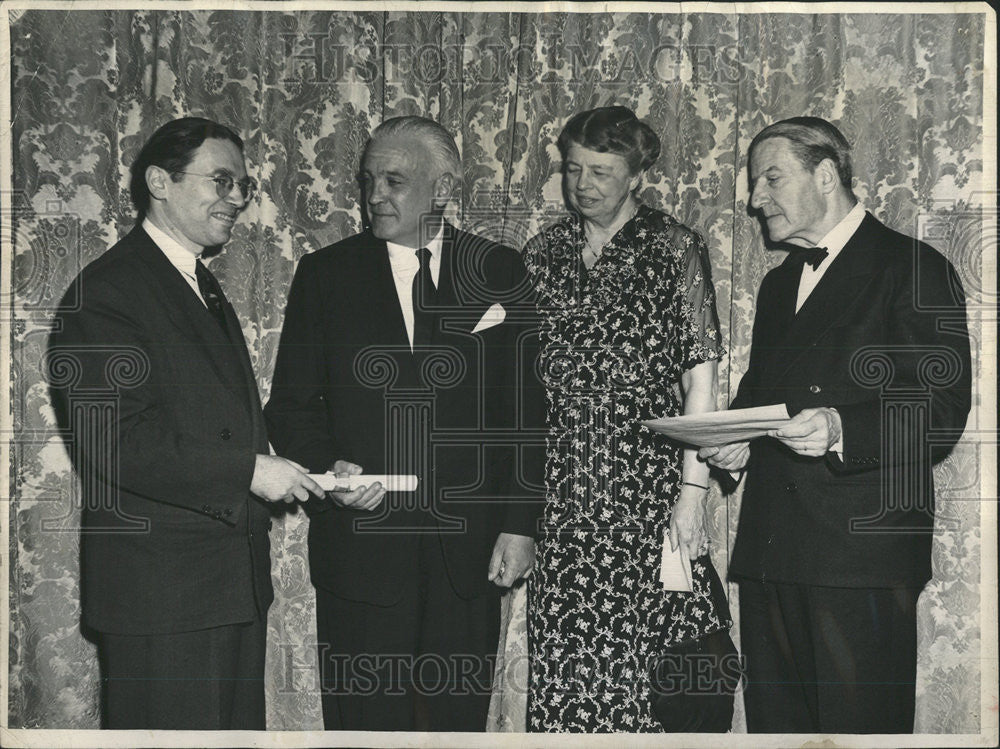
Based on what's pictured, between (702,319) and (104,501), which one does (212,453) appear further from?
(702,319)

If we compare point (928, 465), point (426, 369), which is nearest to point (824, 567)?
point (928, 465)

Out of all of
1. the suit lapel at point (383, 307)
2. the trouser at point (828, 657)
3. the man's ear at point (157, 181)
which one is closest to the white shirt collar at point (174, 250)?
A: the man's ear at point (157, 181)

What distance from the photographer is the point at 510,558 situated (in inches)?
123

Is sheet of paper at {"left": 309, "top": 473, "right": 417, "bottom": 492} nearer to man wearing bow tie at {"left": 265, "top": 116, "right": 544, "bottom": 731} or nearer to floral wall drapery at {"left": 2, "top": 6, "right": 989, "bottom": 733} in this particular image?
man wearing bow tie at {"left": 265, "top": 116, "right": 544, "bottom": 731}

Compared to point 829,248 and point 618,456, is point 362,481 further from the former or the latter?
point 829,248

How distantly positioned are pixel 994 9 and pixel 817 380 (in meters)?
1.37

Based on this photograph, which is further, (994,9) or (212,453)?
(994,9)

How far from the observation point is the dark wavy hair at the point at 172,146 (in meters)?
3.11

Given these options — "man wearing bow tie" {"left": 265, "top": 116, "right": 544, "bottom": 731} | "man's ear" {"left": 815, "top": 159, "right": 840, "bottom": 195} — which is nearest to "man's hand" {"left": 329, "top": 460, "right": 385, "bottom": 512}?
"man wearing bow tie" {"left": 265, "top": 116, "right": 544, "bottom": 731}

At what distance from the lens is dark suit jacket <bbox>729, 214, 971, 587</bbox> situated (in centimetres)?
307

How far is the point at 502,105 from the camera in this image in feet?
10.4

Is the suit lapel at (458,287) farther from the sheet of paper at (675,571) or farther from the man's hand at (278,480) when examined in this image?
the sheet of paper at (675,571)

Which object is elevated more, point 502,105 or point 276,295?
point 502,105

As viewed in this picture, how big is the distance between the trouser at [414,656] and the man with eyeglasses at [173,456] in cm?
24
